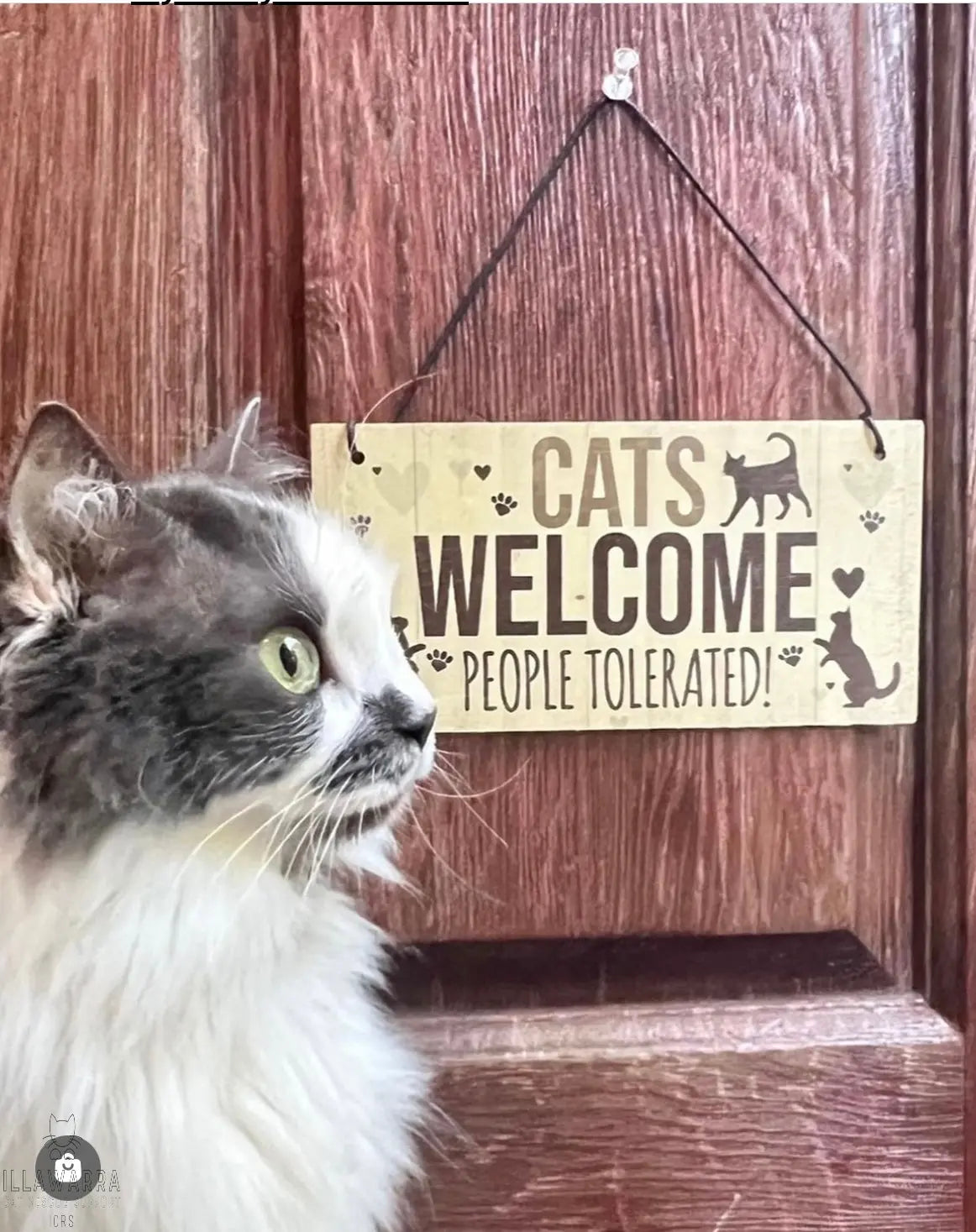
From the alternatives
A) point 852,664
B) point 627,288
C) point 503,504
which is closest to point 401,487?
point 503,504

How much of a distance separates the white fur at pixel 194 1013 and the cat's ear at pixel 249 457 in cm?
4

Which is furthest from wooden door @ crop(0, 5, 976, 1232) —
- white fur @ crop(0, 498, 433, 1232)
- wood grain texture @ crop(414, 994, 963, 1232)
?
white fur @ crop(0, 498, 433, 1232)

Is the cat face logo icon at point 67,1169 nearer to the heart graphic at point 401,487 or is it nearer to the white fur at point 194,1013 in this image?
the white fur at point 194,1013

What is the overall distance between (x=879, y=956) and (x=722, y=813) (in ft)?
0.43

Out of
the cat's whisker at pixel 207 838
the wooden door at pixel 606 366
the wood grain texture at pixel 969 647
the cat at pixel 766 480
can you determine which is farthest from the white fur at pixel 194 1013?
the wood grain texture at pixel 969 647

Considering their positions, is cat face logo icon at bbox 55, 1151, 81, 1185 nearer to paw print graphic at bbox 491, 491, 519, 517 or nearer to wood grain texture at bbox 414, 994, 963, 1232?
wood grain texture at bbox 414, 994, 963, 1232

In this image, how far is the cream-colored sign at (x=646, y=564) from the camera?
59 centimetres

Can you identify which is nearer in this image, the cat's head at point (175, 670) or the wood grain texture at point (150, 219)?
the cat's head at point (175, 670)

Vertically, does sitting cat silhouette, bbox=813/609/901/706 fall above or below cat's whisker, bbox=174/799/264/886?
above

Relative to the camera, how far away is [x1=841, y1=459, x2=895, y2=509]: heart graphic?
2.00ft

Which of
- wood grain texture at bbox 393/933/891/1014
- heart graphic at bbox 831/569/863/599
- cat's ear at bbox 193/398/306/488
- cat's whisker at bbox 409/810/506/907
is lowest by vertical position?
wood grain texture at bbox 393/933/891/1014

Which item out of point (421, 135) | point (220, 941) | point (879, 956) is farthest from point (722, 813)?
point (421, 135)

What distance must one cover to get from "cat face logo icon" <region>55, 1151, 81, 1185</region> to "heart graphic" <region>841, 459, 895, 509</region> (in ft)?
1.69

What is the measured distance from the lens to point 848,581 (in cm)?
61
